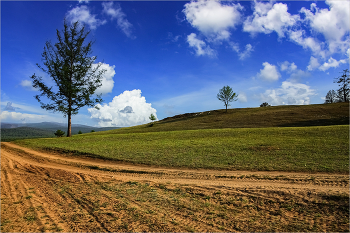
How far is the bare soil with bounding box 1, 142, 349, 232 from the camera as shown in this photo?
6012 millimetres

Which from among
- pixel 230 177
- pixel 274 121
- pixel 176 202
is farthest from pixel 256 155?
pixel 274 121

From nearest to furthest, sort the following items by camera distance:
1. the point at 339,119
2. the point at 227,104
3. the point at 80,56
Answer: the point at 80,56 → the point at 339,119 → the point at 227,104

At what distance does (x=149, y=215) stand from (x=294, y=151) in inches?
530

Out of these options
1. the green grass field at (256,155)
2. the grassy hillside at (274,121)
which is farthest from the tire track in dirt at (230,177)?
the grassy hillside at (274,121)

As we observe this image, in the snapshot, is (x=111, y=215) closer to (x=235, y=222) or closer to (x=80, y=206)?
(x=80, y=206)

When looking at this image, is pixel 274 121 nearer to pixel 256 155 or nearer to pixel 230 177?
pixel 256 155

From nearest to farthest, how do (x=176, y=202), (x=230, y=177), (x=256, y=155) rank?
(x=176, y=202), (x=230, y=177), (x=256, y=155)

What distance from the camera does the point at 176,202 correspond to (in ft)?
24.6

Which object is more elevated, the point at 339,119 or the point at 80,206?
the point at 339,119

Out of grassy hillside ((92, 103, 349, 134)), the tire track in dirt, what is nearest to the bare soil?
the tire track in dirt

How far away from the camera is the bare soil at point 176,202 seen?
A: 601 cm

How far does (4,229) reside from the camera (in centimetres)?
600

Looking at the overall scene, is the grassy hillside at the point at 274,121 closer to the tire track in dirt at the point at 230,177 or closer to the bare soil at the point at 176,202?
the tire track in dirt at the point at 230,177

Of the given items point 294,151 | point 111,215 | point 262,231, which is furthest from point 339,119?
point 111,215
